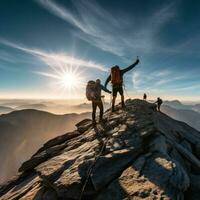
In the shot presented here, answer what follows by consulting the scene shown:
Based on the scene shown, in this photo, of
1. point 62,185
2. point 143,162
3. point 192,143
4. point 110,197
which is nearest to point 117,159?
point 143,162

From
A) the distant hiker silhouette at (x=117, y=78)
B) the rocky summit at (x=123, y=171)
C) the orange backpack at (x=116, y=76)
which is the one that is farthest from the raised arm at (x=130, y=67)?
the rocky summit at (x=123, y=171)

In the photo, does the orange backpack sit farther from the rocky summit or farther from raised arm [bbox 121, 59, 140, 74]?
the rocky summit

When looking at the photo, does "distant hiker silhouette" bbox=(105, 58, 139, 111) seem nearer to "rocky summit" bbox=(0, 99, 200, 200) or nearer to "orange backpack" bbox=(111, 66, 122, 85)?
"orange backpack" bbox=(111, 66, 122, 85)

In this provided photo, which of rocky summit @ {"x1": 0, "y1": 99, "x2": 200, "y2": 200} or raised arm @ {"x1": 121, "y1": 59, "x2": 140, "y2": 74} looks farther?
raised arm @ {"x1": 121, "y1": 59, "x2": 140, "y2": 74}

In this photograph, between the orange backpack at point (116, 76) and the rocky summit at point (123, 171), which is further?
the orange backpack at point (116, 76)

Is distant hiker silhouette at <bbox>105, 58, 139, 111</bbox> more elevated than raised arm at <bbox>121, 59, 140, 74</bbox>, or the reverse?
raised arm at <bbox>121, 59, 140, 74</bbox>

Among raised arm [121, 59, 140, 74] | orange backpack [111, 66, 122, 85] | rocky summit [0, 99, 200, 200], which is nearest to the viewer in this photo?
rocky summit [0, 99, 200, 200]

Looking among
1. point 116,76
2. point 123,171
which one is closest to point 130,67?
point 116,76

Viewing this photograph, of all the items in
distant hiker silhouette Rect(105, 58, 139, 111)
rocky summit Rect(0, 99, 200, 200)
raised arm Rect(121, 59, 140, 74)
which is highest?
raised arm Rect(121, 59, 140, 74)

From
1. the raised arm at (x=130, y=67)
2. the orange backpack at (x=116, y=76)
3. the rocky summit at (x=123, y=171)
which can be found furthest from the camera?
the raised arm at (x=130, y=67)

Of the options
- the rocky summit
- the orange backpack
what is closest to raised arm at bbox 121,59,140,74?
the orange backpack

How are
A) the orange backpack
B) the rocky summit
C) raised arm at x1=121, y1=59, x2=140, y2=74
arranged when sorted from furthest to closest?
raised arm at x1=121, y1=59, x2=140, y2=74 < the orange backpack < the rocky summit

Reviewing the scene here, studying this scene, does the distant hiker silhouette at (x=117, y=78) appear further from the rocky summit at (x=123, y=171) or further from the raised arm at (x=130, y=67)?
the rocky summit at (x=123, y=171)

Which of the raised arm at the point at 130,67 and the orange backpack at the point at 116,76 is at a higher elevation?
the raised arm at the point at 130,67
